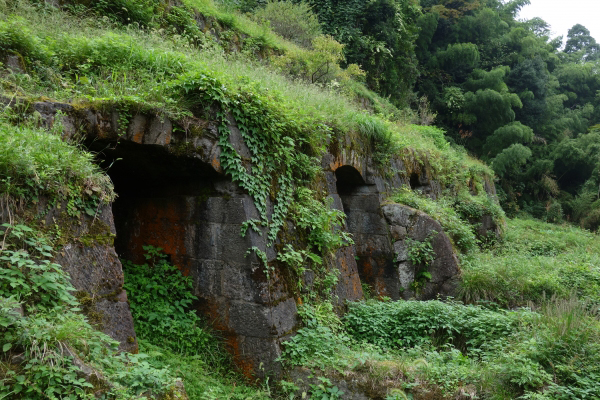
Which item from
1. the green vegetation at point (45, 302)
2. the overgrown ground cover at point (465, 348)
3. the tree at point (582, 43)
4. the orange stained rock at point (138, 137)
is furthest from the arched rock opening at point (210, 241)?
the tree at point (582, 43)

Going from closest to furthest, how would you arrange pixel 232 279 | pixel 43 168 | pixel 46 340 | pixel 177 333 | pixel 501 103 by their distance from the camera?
pixel 46 340, pixel 43 168, pixel 177 333, pixel 232 279, pixel 501 103

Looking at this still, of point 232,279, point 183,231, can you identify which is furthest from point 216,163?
point 232,279

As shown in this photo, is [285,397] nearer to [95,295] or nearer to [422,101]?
[95,295]

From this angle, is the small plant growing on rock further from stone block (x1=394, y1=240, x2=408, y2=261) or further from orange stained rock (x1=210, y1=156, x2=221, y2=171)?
orange stained rock (x1=210, y1=156, x2=221, y2=171)

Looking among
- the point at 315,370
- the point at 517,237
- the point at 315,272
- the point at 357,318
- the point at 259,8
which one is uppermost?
the point at 259,8

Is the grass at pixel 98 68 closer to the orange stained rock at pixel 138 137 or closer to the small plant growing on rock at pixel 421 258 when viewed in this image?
the orange stained rock at pixel 138 137

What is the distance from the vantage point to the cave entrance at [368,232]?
28.0 feet

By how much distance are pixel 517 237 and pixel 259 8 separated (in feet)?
43.1

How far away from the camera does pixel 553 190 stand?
26516mm

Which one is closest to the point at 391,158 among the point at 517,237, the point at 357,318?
the point at 357,318

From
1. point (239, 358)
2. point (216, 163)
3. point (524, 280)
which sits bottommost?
point (239, 358)

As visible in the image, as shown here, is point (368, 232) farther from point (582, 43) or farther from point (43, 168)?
point (582, 43)

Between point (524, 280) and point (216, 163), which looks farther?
point (524, 280)

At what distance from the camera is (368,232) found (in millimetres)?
8836
